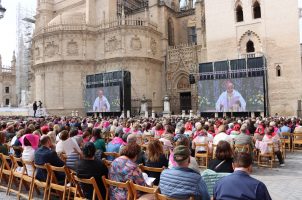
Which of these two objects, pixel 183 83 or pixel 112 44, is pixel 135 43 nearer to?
pixel 112 44

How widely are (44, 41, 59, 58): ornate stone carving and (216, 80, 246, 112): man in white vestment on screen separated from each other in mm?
20062

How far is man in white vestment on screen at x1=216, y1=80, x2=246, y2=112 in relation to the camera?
86.1 feet

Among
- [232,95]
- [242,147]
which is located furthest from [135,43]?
[242,147]

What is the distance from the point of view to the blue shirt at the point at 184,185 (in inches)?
154

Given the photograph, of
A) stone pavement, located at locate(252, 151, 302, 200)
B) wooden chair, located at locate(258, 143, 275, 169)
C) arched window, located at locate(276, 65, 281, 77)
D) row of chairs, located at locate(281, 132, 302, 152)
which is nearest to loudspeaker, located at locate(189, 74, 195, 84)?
arched window, located at locate(276, 65, 281, 77)

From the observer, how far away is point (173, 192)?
3.97 meters

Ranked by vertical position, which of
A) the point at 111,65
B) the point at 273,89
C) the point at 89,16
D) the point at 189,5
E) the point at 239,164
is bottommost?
the point at 239,164

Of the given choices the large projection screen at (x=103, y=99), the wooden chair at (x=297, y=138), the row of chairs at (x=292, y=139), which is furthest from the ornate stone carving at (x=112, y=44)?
the wooden chair at (x=297, y=138)

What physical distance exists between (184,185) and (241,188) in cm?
78

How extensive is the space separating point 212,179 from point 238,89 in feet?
74.8

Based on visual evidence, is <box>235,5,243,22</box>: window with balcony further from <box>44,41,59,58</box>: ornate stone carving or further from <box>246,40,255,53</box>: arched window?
<box>44,41,59,58</box>: ornate stone carving

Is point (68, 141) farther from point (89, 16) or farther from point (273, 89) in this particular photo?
point (89, 16)

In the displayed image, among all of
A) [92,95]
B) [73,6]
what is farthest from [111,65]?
[73,6]

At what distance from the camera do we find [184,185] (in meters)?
3.93
